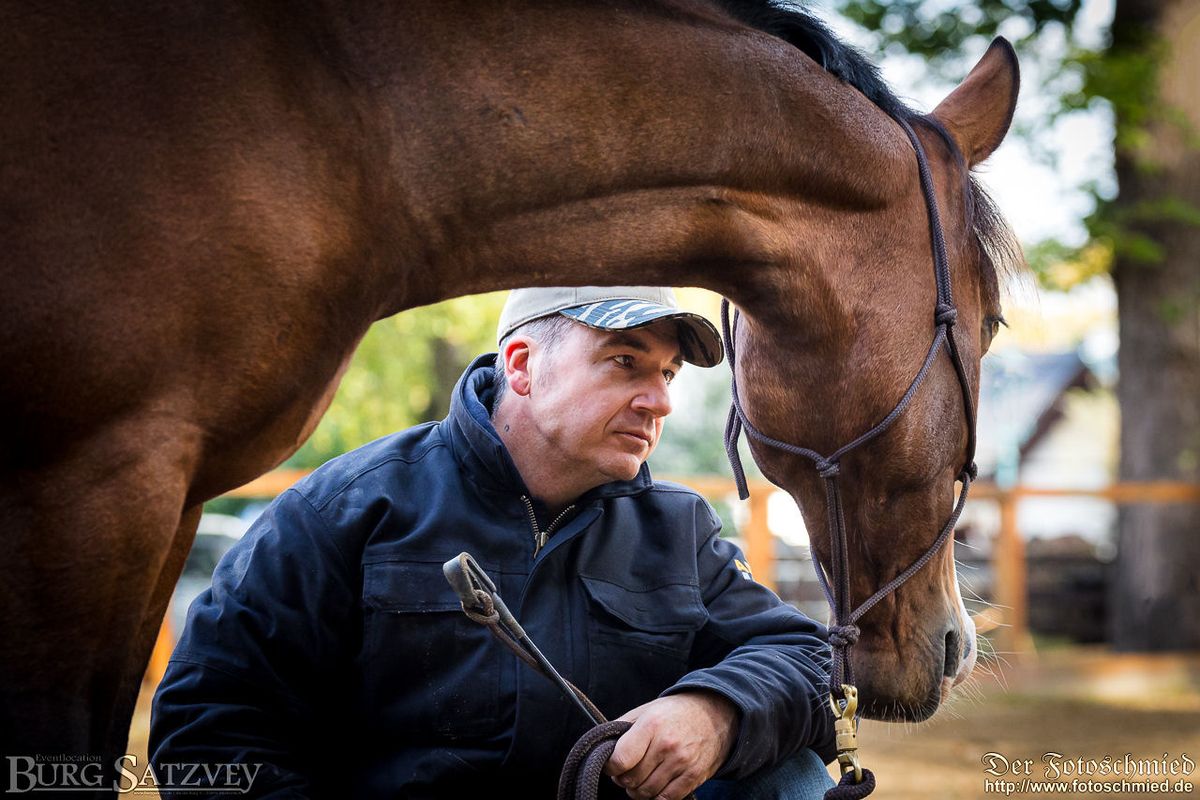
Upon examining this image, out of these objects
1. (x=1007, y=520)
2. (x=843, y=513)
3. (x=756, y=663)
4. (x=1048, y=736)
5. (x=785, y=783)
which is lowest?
(x=1048, y=736)

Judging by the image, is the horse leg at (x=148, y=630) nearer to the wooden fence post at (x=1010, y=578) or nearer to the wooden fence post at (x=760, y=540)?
the wooden fence post at (x=760, y=540)

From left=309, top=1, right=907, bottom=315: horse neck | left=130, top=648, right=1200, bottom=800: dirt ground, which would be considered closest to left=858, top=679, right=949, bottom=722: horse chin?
left=309, top=1, right=907, bottom=315: horse neck

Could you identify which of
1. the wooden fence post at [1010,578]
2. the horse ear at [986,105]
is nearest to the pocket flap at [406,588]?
the horse ear at [986,105]

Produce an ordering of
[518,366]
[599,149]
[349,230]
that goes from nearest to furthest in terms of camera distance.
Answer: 1. [349,230]
2. [599,149]
3. [518,366]

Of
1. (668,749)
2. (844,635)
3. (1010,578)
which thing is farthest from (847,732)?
(1010,578)

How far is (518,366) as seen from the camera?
2.27 metres

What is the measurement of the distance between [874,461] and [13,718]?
1273 mm

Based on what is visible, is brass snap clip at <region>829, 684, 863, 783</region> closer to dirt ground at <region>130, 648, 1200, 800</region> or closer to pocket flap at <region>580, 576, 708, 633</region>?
pocket flap at <region>580, 576, 708, 633</region>

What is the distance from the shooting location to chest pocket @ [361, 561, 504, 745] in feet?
6.46

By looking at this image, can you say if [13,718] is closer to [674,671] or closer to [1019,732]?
[674,671]

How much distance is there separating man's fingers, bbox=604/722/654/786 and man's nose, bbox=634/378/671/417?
614 millimetres

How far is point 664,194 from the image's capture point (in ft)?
5.15

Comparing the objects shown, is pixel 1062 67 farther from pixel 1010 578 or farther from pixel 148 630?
pixel 148 630

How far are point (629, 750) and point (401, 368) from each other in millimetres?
11823
